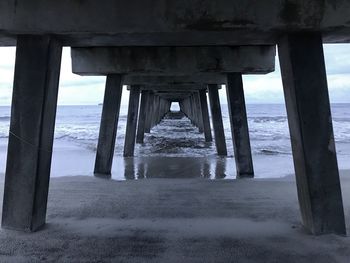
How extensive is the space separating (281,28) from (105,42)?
8.59 ft

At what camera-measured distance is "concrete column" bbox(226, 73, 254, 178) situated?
43.1 feet

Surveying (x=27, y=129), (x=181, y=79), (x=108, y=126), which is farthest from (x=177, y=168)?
(x=27, y=129)

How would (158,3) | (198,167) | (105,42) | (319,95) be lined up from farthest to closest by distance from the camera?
1. (198,167)
2. (105,42)
3. (319,95)
4. (158,3)

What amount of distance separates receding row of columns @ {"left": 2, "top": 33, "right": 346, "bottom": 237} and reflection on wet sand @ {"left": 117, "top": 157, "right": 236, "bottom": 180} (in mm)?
6297

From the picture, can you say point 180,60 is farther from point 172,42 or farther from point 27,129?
point 27,129

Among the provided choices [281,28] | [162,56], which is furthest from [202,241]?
[162,56]

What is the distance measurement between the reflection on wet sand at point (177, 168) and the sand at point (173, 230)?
3156 millimetres

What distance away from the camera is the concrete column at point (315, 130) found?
6094mm

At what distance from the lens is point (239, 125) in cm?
1323

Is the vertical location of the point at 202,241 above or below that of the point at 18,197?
below

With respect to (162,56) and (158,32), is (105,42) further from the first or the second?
(162,56)

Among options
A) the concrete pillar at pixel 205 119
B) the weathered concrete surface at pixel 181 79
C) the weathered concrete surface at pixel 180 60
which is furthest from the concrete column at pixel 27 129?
the concrete pillar at pixel 205 119

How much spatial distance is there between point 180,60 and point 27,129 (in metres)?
6.10

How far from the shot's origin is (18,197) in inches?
246
